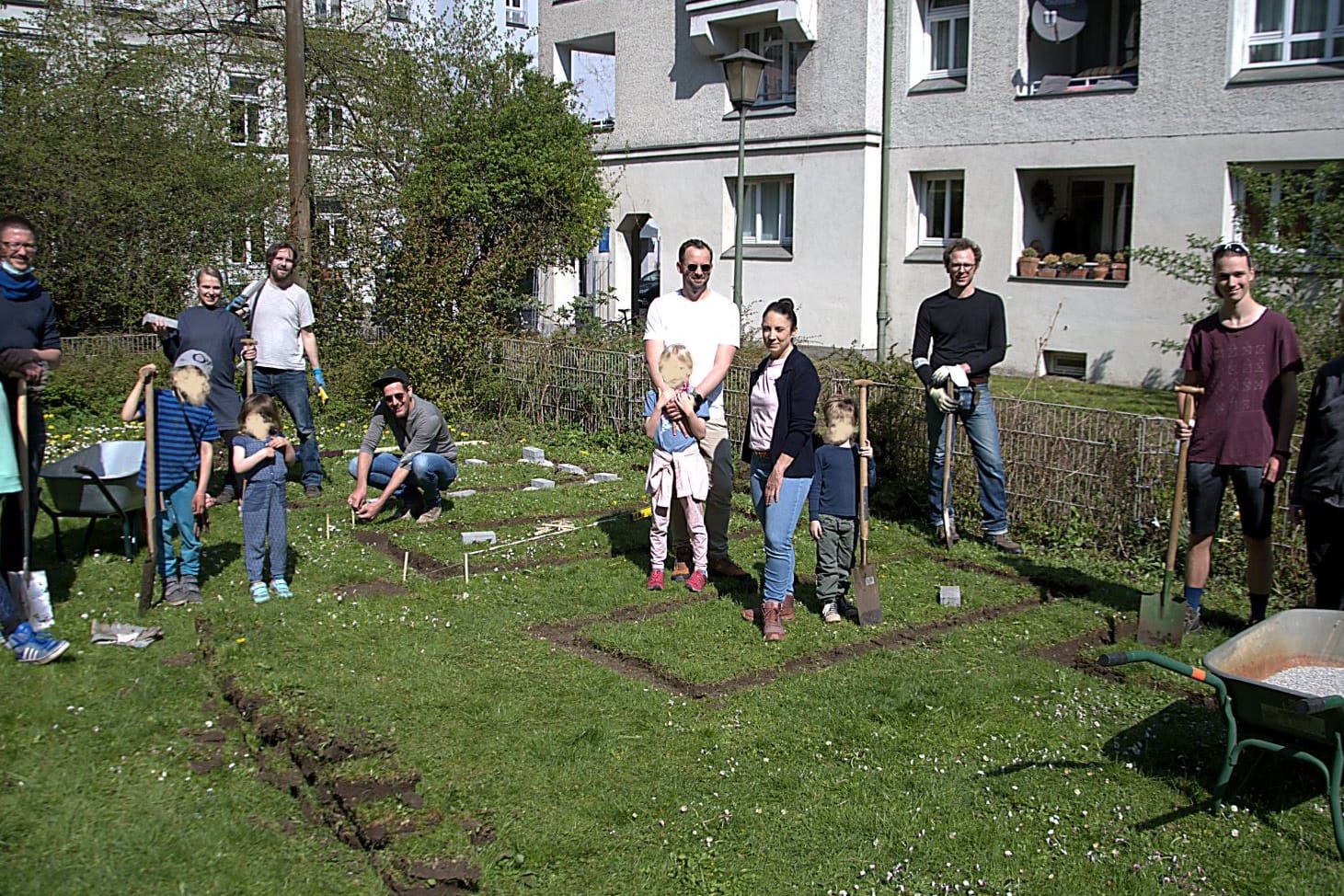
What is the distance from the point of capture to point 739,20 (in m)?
A: 24.5

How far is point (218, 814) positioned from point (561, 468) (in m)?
7.39

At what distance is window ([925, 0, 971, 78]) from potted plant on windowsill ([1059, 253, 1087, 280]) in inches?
158

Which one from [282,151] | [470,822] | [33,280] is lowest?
[470,822]

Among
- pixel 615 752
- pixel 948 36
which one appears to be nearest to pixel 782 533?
pixel 615 752

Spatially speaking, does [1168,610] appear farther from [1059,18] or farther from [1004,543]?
[1059,18]

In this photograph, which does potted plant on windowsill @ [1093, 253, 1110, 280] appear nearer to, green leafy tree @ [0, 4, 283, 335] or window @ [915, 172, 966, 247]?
window @ [915, 172, 966, 247]

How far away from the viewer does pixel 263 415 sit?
7.47 m

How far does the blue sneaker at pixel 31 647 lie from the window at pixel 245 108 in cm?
1740

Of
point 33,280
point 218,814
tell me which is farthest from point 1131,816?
point 33,280

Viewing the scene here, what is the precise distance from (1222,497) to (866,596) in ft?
6.66

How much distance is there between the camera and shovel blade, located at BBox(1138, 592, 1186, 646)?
6.69 meters

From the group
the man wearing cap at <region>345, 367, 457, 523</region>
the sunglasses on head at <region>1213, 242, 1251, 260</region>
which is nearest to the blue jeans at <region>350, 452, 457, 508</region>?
the man wearing cap at <region>345, 367, 457, 523</region>

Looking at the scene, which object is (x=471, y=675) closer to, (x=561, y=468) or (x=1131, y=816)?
(x=1131, y=816)

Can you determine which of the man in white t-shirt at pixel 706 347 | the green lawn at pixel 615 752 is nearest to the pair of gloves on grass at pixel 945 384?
the green lawn at pixel 615 752
